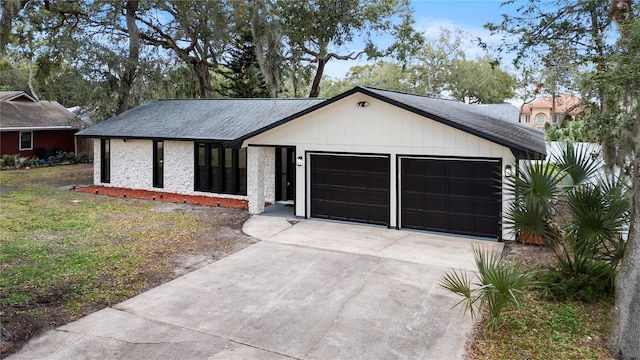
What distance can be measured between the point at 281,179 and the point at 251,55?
17.9 metres

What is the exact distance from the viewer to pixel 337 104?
40.8 ft

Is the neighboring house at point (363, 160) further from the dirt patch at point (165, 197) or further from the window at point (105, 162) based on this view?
the window at point (105, 162)

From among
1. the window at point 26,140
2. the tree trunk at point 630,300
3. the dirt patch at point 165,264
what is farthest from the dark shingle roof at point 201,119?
the tree trunk at point 630,300

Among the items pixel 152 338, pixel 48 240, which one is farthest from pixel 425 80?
pixel 152 338

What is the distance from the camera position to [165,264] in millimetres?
8992

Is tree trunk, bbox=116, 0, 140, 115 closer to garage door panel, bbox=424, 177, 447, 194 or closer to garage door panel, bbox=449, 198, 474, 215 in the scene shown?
garage door panel, bbox=424, 177, 447, 194

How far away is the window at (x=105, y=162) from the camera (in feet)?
62.8

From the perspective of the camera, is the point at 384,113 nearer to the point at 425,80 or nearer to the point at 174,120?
the point at 174,120

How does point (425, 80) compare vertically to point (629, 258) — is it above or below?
above

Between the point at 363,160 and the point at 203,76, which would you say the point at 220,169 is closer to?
the point at 363,160

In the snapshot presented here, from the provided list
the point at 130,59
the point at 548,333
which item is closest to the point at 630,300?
the point at 548,333

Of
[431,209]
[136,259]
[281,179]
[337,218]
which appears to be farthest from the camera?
[281,179]

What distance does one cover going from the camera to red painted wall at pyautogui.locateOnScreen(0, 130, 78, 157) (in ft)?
84.6

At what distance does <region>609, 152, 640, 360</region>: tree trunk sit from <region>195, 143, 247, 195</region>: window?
12.0 m
